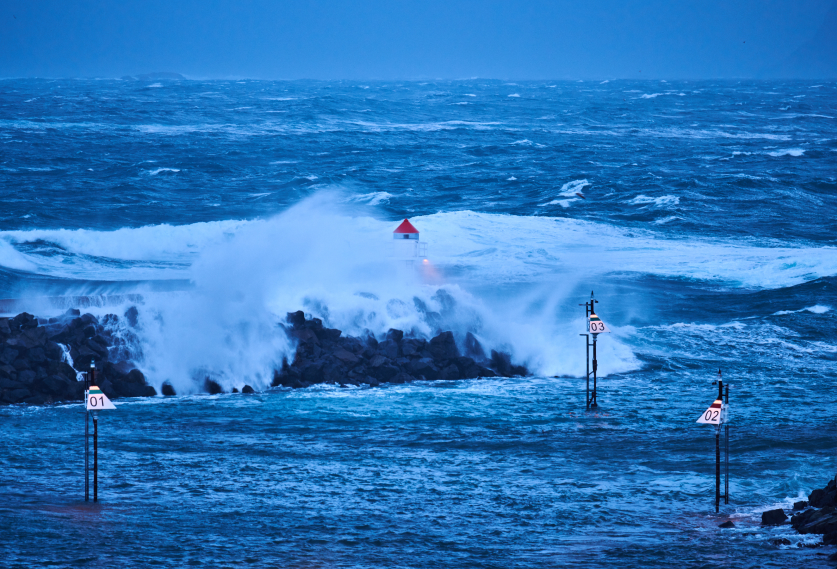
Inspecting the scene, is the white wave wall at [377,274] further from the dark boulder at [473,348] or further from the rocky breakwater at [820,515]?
the rocky breakwater at [820,515]

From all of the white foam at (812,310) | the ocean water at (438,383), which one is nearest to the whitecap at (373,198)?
the ocean water at (438,383)

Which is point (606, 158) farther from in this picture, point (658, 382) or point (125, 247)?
point (658, 382)

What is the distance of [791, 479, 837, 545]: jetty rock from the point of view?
38.9 ft

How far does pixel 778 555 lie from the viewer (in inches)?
459

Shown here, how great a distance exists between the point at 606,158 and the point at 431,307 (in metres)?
37.4

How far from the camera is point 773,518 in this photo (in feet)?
41.5

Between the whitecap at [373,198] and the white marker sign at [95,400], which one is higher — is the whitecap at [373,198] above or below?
above

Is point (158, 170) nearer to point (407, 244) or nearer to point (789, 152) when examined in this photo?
point (407, 244)

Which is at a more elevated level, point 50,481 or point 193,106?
point 193,106

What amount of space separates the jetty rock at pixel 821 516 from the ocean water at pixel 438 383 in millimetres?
392

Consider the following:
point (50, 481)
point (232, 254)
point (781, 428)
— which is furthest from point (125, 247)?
point (781, 428)

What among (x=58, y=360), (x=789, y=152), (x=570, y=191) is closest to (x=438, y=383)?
(x=58, y=360)

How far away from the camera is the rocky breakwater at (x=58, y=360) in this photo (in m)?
18.7

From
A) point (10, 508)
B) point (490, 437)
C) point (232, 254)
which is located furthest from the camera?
point (232, 254)
